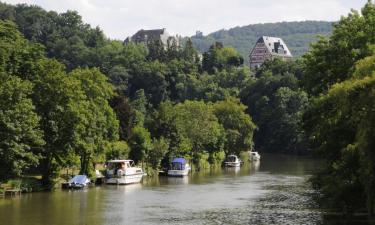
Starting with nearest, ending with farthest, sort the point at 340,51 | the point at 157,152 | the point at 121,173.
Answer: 1. the point at 340,51
2. the point at 121,173
3. the point at 157,152

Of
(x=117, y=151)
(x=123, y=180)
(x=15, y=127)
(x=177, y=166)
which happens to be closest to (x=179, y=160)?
(x=177, y=166)

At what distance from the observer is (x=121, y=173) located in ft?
263

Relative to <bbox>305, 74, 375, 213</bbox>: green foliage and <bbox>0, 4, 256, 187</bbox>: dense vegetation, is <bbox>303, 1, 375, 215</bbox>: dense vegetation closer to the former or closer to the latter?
<bbox>305, 74, 375, 213</bbox>: green foliage

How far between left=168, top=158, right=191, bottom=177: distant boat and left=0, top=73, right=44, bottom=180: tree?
3241 centimetres

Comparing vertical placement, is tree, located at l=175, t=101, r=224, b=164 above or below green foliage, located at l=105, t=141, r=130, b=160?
above

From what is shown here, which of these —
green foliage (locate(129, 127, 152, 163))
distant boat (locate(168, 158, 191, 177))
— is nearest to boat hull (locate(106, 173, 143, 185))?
green foliage (locate(129, 127, 152, 163))

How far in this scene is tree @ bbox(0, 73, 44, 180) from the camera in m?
60.2

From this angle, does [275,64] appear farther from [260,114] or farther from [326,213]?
[326,213]

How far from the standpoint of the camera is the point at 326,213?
4916 cm

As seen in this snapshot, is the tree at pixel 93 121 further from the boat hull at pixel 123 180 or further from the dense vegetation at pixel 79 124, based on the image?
the boat hull at pixel 123 180

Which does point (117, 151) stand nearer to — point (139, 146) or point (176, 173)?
point (139, 146)

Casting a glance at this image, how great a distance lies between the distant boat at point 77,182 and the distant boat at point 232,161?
177 feet

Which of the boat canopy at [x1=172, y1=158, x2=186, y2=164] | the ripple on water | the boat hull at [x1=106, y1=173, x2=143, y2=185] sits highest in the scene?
the boat canopy at [x1=172, y1=158, x2=186, y2=164]

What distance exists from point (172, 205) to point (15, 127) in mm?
16503
